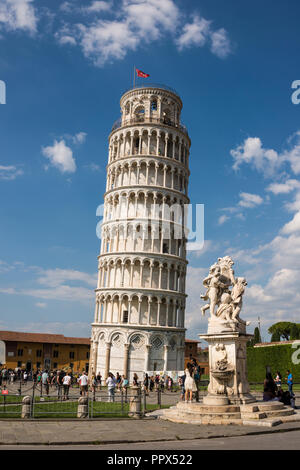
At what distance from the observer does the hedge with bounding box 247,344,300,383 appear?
4328 cm

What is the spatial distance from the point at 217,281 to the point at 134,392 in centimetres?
589

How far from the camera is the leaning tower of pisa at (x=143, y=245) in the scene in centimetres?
5012

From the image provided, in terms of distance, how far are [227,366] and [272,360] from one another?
106 ft

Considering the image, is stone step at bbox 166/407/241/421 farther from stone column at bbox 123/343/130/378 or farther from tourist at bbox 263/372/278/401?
stone column at bbox 123/343/130/378

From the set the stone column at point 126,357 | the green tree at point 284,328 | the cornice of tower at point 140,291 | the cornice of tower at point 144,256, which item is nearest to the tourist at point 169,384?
the stone column at point 126,357

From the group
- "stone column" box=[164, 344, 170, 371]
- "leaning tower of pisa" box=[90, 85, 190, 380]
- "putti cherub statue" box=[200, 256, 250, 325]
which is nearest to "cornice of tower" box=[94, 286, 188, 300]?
"leaning tower of pisa" box=[90, 85, 190, 380]

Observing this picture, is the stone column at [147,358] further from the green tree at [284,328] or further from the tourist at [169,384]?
the green tree at [284,328]

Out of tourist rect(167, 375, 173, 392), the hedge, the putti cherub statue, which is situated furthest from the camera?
the hedge

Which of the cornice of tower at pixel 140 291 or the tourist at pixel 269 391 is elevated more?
the cornice of tower at pixel 140 291

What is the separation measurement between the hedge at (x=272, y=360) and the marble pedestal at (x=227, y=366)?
27.0 metres

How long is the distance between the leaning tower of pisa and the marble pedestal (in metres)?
33.3

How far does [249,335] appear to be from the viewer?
17.6 m

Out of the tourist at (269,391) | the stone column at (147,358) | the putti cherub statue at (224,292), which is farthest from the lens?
the stone column at (147,358)
